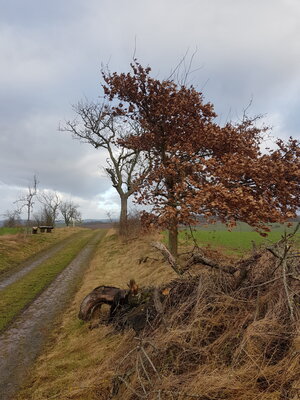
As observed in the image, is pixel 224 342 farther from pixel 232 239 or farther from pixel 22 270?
pixel 232 239

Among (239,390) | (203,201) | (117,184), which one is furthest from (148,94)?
A: (117,184)

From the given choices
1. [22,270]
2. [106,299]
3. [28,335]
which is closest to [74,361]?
[106,299]

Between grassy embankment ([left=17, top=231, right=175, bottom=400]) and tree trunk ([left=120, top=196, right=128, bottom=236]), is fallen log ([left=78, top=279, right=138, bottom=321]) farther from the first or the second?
tree trunk ([left=120, top=196, right=128, bottom=236])

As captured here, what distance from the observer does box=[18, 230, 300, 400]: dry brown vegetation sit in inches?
135

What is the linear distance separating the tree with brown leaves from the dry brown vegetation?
2047mm

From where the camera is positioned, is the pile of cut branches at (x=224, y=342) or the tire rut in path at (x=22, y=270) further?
the tire rut in path at (x=22, y=270)

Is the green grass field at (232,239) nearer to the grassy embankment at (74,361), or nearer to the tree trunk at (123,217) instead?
the grassy embankment at (74,361)

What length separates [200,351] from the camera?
409 cm

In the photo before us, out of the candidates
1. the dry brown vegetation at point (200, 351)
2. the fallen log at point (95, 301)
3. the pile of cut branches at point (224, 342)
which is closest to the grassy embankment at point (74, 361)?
the dry brown vegetation at point (200, 351)

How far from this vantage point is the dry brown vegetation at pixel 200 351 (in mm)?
3436

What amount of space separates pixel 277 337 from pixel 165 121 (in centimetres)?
773

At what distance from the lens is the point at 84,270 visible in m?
14.6

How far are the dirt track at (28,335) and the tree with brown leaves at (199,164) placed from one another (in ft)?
13.9

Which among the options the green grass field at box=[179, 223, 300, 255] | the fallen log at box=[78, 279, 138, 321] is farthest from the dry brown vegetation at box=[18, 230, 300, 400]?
the green grass field at box=[179, 223, 300, 255]
